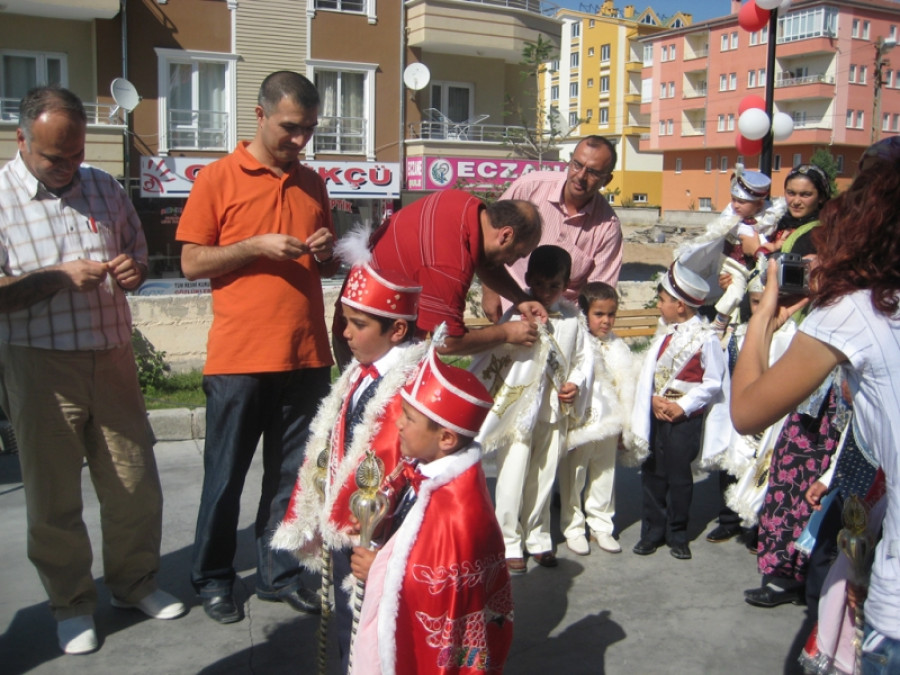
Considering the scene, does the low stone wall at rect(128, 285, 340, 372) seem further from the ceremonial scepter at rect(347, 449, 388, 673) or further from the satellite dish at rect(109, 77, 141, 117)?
the satellite dish at rect(109, 77, 141, 117)

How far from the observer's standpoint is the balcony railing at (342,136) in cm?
2150

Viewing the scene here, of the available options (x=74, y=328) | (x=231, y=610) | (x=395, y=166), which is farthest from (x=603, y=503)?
(x=395, y=166)

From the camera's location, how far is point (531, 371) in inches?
179

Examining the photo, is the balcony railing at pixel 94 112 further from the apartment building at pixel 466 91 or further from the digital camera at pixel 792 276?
the digital camera at pixel 792 276

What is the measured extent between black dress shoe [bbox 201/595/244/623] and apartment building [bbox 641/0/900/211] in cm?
4706

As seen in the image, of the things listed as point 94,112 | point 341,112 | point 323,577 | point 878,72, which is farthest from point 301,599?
point 878,72

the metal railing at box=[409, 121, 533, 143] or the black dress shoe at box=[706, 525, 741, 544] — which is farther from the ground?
the metal railing at box=[409, 121, 533, 143]

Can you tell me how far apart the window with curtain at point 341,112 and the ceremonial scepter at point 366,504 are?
19.3 metres

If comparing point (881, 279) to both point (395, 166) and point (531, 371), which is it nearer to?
point (531, 371)

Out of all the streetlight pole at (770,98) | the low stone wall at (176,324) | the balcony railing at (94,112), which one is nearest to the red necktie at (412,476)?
the low stone wall at (176,324)

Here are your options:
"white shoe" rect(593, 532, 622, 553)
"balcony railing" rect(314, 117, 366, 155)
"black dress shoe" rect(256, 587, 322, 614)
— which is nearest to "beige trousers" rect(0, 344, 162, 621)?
"black dress shoe" rect(256, 587, 322, 614)

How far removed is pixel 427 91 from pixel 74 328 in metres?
19.8

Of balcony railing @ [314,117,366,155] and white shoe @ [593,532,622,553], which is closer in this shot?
white shoe @ [593,532,622,553]

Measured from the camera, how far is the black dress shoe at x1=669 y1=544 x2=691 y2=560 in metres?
4.91
